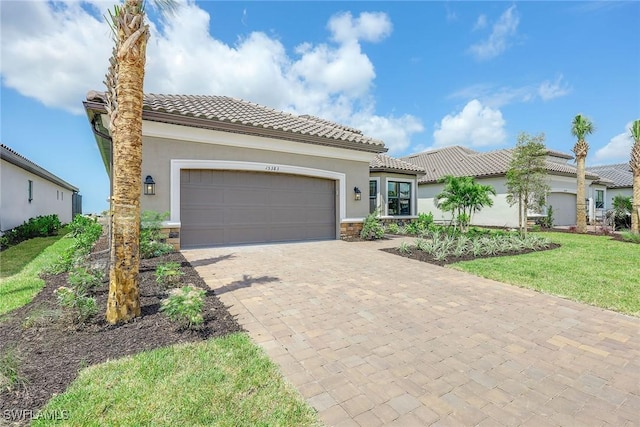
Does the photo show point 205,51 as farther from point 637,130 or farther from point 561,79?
point 637,130

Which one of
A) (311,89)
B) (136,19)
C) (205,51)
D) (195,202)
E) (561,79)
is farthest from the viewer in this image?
(311,89)

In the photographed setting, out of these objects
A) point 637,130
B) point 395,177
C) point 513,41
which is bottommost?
point 395,177

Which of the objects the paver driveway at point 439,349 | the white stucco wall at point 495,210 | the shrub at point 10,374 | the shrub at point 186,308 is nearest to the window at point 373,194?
the white stucco wall at point 495,210

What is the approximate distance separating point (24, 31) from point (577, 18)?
52.2 feet

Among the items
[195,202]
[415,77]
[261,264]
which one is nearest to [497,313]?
[261,264]

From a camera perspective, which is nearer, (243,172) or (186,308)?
(186,308)

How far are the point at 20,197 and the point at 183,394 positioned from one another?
16.6 metres

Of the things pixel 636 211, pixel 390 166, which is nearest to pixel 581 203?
pixel 636 211

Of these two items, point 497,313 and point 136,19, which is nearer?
point 136,19

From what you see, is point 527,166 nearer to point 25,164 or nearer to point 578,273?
point 578,273

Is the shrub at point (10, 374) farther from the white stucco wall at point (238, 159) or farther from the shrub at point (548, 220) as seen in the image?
the shrub at point (548, 220)

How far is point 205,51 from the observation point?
10727 millimetres

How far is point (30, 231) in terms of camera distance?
12953mm

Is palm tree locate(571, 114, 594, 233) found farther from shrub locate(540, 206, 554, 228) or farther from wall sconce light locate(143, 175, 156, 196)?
wall sconce light locate(143, 175, 156, 196)
